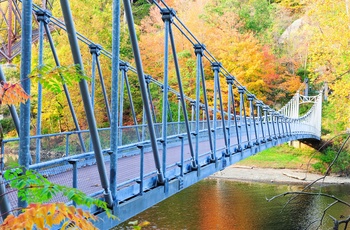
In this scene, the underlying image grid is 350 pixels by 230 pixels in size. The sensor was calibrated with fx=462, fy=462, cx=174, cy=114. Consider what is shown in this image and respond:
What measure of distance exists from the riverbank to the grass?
2.00 ft

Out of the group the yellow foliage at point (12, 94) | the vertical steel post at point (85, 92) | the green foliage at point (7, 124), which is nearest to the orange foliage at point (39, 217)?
the yellow foliage at point (12, 94)

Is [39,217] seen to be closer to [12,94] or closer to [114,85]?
[12,94]

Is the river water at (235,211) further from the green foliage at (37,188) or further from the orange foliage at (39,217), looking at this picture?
the orange foliage at (39,217)

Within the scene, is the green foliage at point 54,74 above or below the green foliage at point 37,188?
above

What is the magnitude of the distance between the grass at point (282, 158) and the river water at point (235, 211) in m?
4.98

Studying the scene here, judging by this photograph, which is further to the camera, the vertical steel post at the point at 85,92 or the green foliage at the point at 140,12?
the green foliage at the point at 140,12

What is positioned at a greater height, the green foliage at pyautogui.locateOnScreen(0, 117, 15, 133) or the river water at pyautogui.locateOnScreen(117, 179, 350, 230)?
the green foliage at pyautogui.locateOnScreen(0, 117, 15, 133)

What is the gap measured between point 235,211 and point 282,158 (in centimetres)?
1117

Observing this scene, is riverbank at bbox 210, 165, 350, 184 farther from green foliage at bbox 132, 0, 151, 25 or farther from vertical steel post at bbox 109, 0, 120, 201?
vertical steel post at bbox 109, 0, 120, 201

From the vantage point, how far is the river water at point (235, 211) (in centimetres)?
1326

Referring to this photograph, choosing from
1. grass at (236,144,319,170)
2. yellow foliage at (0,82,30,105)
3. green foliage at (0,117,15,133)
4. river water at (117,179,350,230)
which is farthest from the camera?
grass at (236,144,319,170)

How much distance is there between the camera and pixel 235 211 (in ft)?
49.0

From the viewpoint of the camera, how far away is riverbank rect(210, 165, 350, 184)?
2147 centimetres

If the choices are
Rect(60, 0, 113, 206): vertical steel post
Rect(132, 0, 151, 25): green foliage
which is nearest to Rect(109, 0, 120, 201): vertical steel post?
Rect(60, 0, 113, 206): vertical steel post
